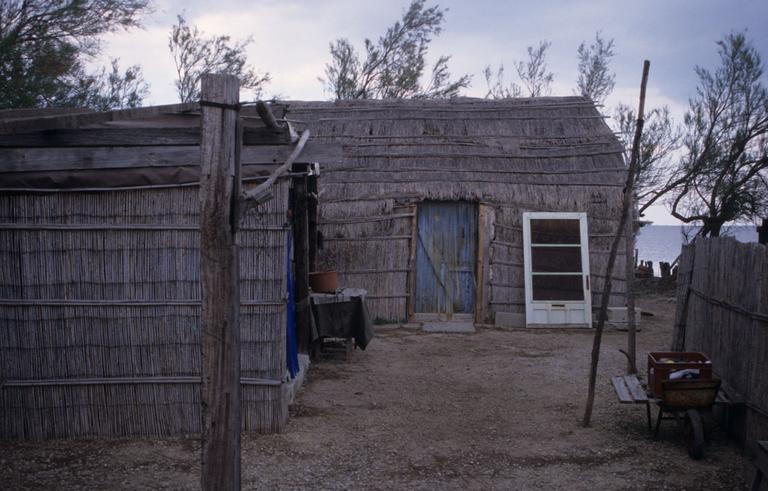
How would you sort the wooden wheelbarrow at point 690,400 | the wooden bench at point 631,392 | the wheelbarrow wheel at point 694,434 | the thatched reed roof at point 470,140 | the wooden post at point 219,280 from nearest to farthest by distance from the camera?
1. the wooden post at point 219,280
2. the wheelbarrow wheel at point 694,434
3. the wooden wheelbarrow at point 690,400
4. the wooden bench at point 631,392
5. the thatched reed roof at point 470,140

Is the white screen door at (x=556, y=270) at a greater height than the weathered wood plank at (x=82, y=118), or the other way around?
the weathered wood plank at (x=82, y=118)

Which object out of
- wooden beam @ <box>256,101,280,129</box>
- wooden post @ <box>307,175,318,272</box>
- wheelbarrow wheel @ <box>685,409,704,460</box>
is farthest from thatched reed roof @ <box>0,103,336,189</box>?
wheelbarrow wheel @ <box>685,409,704,460</box>

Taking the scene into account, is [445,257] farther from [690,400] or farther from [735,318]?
[690,400]

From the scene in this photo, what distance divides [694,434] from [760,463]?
A: 1324 mm

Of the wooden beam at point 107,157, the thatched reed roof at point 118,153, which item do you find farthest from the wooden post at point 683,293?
the thatched reed roof at point 118,153

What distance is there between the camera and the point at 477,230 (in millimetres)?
12758

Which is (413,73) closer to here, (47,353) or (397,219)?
(397,219)

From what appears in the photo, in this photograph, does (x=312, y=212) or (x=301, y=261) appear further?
(x=312, y=212)

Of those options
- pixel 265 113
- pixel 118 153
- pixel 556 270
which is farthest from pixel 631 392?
pixel 556 270

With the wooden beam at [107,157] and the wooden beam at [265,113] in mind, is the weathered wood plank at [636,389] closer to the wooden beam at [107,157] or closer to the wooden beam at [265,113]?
the wooden beam at [107,157]

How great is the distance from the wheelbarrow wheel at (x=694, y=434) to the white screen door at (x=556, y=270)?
6.39m

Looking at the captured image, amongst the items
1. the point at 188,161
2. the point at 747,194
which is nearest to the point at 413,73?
the point at 747,194

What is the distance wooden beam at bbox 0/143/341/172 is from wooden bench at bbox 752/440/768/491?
382 centimetres

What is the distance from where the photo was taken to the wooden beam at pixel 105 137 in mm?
5609
